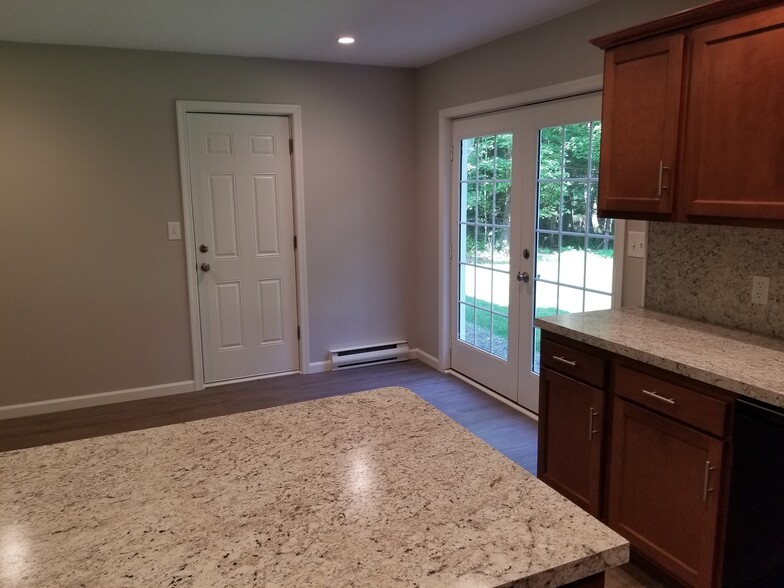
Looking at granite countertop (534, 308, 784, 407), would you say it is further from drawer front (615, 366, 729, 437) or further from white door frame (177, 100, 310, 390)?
white door frame (177, 100, 310, 390)

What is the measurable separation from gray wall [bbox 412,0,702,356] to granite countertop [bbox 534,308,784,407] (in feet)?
1.48

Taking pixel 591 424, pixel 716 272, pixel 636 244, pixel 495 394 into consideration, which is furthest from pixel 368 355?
pixel 716 272

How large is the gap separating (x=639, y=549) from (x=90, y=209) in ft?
12.6

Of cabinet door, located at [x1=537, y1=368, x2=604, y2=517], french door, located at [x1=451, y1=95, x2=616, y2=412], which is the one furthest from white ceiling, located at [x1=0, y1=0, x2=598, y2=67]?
cabinet door, located at [x1=537, y1=368, x2=604, y2=517]

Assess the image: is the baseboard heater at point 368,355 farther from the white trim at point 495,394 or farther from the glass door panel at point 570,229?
the glass door panel at point 570,229

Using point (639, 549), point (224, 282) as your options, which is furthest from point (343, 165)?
point (639, 549)

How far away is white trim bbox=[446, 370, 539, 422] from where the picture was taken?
385 cm

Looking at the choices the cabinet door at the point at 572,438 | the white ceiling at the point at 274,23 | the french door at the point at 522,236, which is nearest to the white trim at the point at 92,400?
the french door at the point at 522,236

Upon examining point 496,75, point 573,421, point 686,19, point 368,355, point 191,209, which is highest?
point 496,75

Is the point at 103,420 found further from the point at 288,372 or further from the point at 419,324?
the point at 419,324

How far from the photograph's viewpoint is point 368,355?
4977 mm

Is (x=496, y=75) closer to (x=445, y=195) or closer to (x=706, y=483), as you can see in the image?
(x=445, y=195)

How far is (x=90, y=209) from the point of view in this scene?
400 cm

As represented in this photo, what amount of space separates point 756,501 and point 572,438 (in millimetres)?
794
